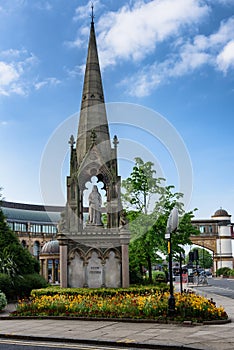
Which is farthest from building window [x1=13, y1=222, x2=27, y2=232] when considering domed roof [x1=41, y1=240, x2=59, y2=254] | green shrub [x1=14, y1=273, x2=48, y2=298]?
green shrub [x1=14, y1=273, x2=48, y2=298]

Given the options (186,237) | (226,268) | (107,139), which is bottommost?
(226,268)

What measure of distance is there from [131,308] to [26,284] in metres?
16.4

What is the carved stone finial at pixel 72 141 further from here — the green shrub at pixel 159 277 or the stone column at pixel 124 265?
the green shrub at pixel 159 277

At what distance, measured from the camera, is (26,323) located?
54.9ft

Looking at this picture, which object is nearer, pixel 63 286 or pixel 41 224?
pixel 63 286

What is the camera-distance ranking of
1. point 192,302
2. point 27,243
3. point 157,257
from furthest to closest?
1. point 27,243
2. point 157,257
3. point 192,302

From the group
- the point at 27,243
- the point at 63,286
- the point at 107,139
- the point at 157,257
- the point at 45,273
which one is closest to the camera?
the point at 63,286

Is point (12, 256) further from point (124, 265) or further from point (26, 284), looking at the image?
point (124, 265)

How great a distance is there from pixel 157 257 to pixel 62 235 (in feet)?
37.1

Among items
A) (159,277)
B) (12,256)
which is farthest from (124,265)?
(159,277)

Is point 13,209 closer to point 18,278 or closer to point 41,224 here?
point 41,224

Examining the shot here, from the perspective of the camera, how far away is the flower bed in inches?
611

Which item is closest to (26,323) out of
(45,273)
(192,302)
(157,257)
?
(192,302)

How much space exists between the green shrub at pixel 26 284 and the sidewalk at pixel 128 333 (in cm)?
1448
